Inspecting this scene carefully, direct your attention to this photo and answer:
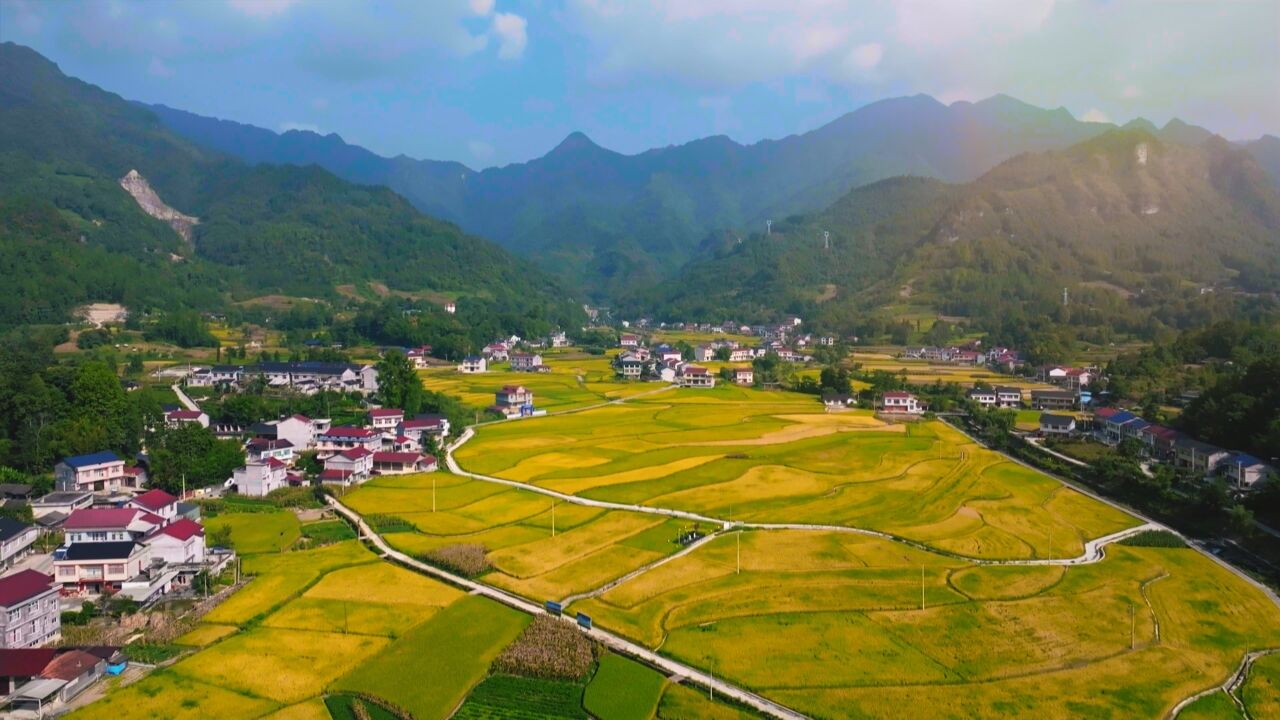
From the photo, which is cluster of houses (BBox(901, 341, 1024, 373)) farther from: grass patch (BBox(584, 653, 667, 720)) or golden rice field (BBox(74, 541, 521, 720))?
grass patch (BBox(584, 653, 667, 720))

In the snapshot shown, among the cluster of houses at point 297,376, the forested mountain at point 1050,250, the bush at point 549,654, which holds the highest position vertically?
the forested mountain at point 1050,250

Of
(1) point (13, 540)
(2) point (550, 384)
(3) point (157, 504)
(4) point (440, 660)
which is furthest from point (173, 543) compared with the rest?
(2) point (550, 384)

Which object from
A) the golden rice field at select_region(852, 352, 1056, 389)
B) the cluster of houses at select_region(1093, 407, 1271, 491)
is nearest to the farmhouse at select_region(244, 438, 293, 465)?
the cluster of houses at select_region(1093, 407, 1271, 491)

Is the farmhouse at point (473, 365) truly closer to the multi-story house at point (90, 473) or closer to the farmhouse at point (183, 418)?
the farmhouse at point (183, 418)

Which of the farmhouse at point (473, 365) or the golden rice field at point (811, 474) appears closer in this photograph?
the golden rice field at point (811, 474)

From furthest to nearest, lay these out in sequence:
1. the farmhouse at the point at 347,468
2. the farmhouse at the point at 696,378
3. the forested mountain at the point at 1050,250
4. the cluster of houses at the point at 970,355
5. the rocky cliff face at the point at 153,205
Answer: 1. the rocky cliff face at the point at 153,205
2. the forested mountain at the point at 1050,250
3. the cluster of houses at the point at 970,355
4. the farmhouse at the point at 696,378
5. the farmhouse at the point at 347,468

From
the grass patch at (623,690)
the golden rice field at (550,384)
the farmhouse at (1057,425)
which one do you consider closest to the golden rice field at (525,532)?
the grass patch at (623,690)

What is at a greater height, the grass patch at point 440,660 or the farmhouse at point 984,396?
the farmhouse at point 984,396
